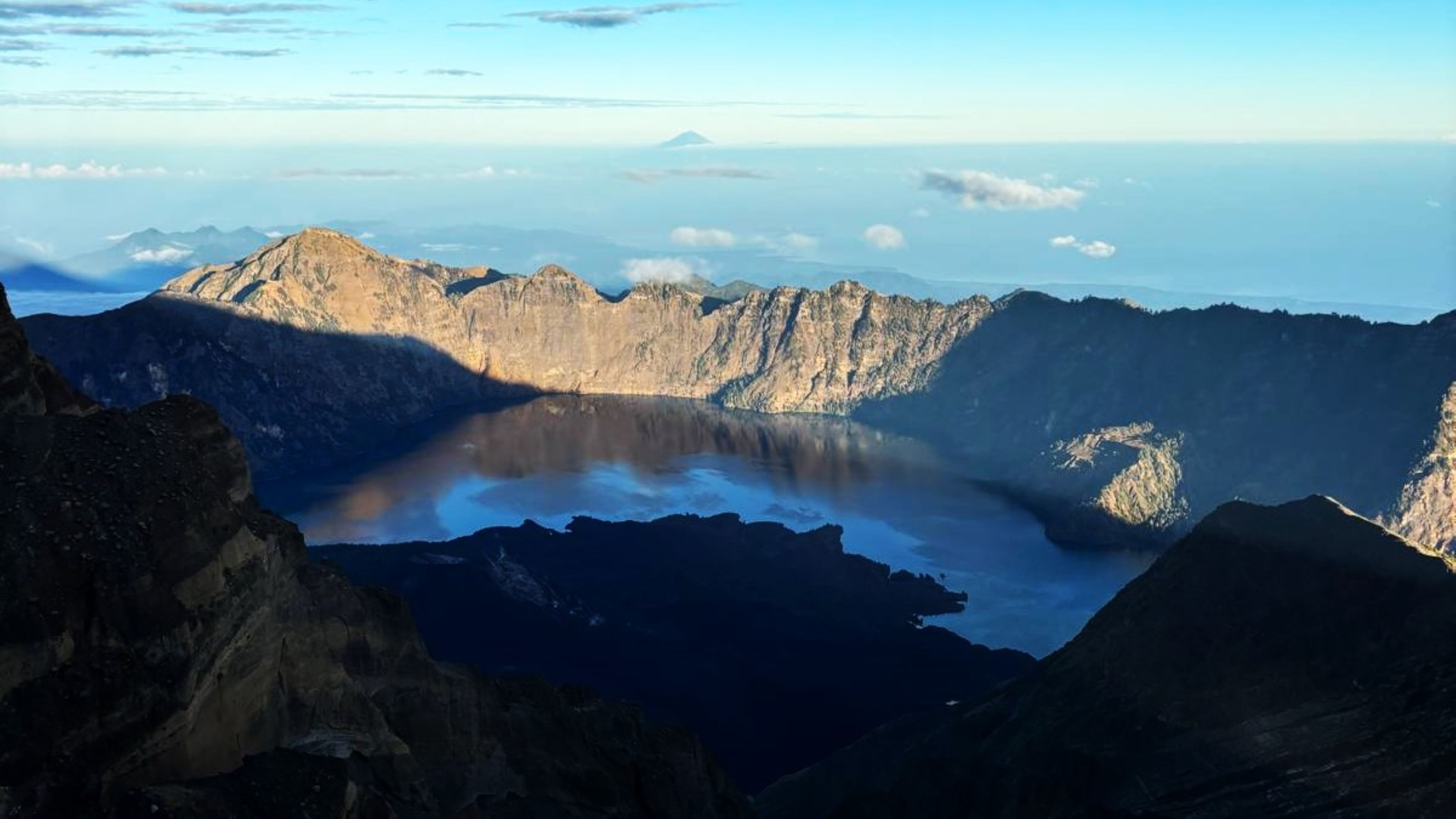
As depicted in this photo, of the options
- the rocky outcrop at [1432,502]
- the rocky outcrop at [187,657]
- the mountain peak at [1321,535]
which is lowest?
the rocky outcrop at [1432,502]

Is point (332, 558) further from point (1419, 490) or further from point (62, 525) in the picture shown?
point (1419, 490)

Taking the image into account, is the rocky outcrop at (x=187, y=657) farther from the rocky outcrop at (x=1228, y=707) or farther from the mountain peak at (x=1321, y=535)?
the mountain peak at (x=1321, y=535)

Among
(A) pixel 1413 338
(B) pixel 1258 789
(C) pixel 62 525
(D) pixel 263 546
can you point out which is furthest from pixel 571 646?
(A) pixel 1413 338

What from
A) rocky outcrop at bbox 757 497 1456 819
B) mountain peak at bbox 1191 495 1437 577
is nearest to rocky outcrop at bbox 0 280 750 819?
rocky outcrop at bbox 757 497 1456 819

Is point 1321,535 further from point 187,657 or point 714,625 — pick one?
point 714,625

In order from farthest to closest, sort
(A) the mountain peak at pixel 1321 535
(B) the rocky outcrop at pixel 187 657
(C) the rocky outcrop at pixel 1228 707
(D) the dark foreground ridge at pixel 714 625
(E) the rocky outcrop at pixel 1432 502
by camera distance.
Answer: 1. (E) the rocky outcrop at pixel 1432 502
2. (D) the dark foreground ridge at pixel 714 625
3. (A) the mountain peak at pixel 1321 535
4. (C) the rocky outcrop at pixel 1228 707
5. (B) the rocky outcrop at pixel 187 657

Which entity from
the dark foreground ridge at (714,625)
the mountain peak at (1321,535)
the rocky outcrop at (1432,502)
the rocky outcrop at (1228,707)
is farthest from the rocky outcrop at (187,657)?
the rocky outcrop at (1432,502)
